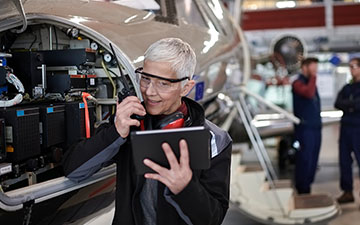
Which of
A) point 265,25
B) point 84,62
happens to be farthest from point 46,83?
point 265,25

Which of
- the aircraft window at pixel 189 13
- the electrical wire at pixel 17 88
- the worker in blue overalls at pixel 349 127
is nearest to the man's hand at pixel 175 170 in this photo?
the electrical wire at pixel 17 88

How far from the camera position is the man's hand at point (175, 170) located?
1529 mm

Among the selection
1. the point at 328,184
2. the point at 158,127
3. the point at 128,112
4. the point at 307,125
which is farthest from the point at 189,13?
the point at 328,184

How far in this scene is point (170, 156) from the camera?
152cm

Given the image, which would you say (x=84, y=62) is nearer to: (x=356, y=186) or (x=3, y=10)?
(x=3, y=10)

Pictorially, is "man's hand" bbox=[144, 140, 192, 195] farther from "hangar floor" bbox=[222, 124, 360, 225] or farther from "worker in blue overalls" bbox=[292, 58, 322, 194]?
"worker in blue overalls" bbox=[292, 58, 322, 194]

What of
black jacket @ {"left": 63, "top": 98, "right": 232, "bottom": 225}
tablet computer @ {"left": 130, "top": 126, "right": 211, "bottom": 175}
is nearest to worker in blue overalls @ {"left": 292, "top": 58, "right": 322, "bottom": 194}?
black jacket @ {"left": 63, "top": 98, "right": 232, "bottom": 225}

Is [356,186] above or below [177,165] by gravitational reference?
below

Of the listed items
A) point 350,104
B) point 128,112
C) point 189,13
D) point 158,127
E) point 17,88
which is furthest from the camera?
point 350,104

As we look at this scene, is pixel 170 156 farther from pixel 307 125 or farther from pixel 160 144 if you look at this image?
pixel 307 125

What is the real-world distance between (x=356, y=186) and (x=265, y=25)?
1416 cm

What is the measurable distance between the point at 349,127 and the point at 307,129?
662 mm

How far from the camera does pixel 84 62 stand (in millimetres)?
2529

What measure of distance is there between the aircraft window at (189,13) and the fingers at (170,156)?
A: 2824mm
